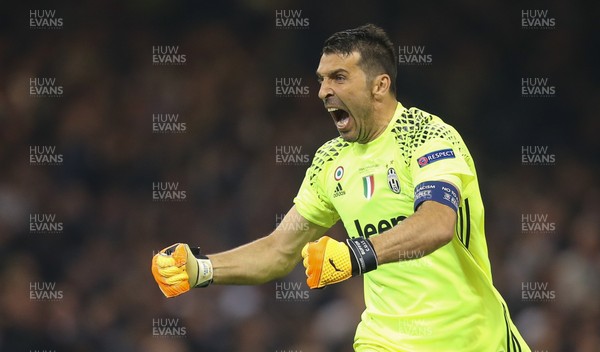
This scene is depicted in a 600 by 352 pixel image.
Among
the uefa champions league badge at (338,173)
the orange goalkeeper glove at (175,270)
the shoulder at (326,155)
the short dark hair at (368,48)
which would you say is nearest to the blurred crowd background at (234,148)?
the shoulder at (326,155)

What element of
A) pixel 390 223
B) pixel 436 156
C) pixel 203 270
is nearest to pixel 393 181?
pixel 390 223

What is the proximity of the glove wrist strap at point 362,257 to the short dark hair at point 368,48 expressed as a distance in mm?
1203

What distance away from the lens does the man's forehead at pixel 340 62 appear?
4.55 metres

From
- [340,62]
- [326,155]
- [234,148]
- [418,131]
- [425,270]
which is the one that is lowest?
[425,270]

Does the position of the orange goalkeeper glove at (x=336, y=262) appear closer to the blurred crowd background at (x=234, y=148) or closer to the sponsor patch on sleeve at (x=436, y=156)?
the sponsor patch on sleeve at (x=436, y=156)

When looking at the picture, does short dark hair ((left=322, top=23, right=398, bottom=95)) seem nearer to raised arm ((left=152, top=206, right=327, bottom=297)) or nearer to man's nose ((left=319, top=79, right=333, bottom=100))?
man's nose ((left=319, top=79, right=333, bottom=100))

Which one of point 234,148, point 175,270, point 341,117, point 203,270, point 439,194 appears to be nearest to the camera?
point 439,194

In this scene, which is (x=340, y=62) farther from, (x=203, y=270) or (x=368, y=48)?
(x=203, y=270)

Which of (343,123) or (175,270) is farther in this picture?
(343,123)

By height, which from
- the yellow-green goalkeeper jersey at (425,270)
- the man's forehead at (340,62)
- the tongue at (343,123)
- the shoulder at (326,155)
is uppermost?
the man's forehead at (340,62)

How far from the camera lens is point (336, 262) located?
3.60 m

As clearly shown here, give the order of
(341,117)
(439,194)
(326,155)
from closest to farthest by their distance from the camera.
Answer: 1. (439,194)
2. (341,117)
3. (326,155)

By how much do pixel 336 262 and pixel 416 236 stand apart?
1.10ft

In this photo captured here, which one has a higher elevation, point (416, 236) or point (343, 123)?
point (343, 123)
